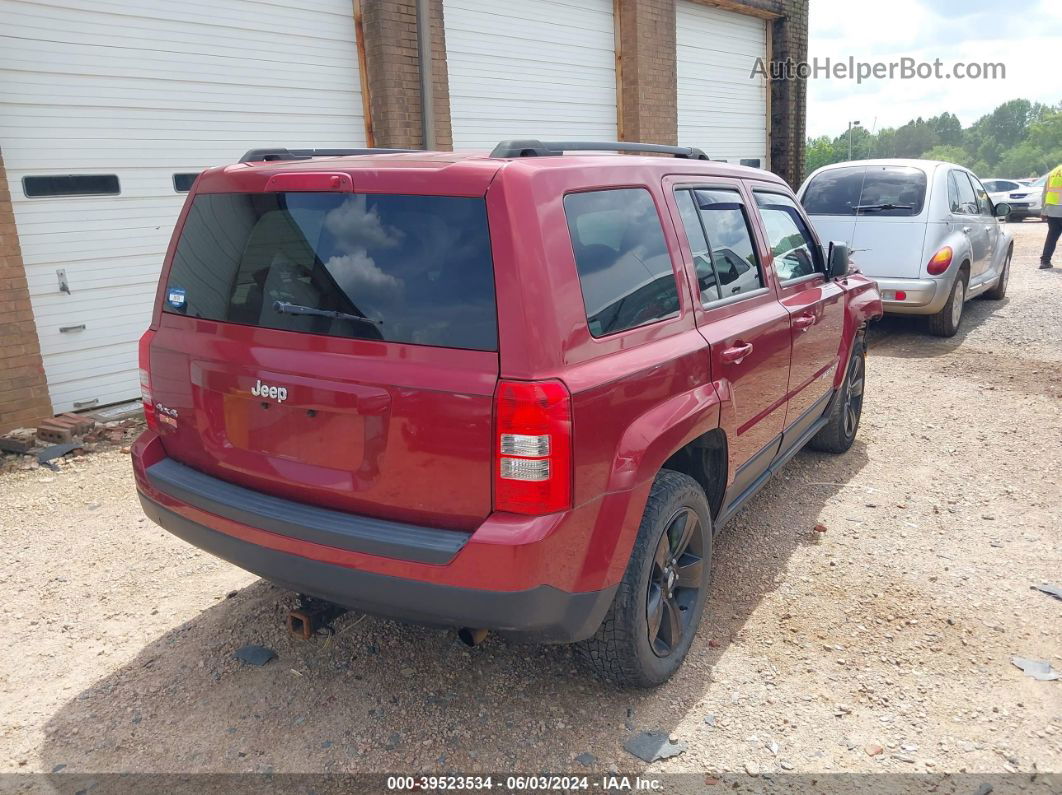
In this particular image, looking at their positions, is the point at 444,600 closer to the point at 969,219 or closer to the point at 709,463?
the point at 709,463

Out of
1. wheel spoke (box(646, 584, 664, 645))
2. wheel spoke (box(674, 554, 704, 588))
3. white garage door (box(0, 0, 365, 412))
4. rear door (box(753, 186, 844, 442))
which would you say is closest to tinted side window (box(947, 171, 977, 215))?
rear door (box(753, 186, 844, 442))

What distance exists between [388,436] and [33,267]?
5.15 meters

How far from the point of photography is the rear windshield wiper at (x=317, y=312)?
7.89ft

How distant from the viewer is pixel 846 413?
521cm

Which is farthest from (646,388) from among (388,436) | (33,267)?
(33,267)

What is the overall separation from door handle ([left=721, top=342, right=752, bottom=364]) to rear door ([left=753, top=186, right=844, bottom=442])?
26.7 inches

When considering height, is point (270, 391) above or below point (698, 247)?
below

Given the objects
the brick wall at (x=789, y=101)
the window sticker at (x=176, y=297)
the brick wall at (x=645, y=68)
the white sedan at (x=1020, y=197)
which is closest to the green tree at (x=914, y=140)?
the white sedan at (x=1020, y=197)

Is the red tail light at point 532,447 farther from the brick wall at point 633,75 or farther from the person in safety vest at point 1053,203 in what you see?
the person in safety vest at point 1053,203

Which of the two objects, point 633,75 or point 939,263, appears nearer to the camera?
point 939,263

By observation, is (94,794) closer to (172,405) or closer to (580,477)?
(172,405)

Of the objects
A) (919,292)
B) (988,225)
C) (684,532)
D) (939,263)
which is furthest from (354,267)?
(988,225)

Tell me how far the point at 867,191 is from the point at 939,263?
3.68 feet

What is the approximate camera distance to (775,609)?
3482 mm
